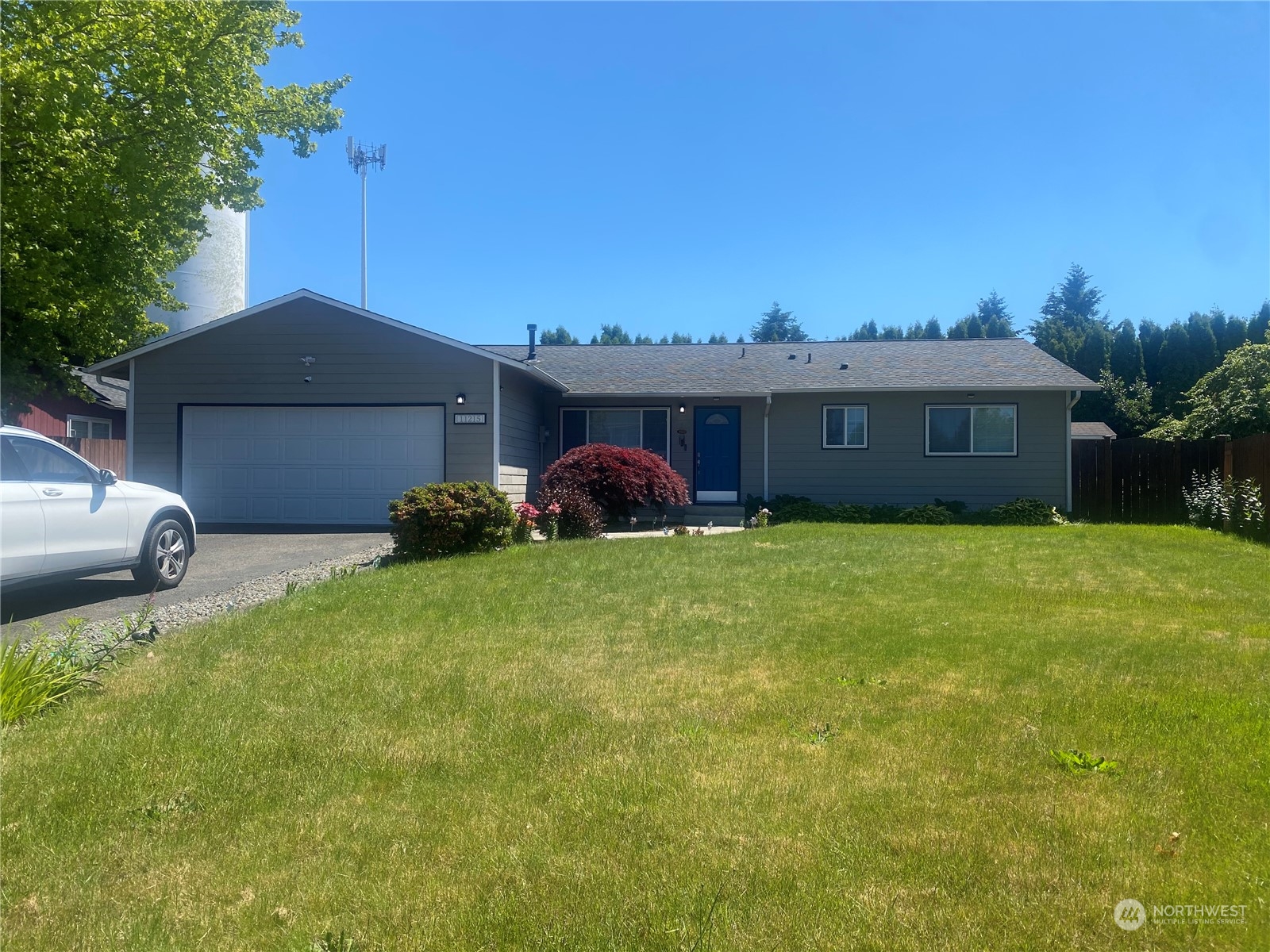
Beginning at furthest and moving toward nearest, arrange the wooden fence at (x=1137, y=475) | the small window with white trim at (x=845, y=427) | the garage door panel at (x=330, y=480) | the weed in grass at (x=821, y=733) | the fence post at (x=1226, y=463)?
the small window with white trim at (x=845, y=427), the wooden fence at (x=1137, y=475), the garage door panel at (x=330, y=480), the fence post at (x=1226, y=463), the weed in grass at (x=821, y=733)

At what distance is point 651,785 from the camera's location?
11.9 feet

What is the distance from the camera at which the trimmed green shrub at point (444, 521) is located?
35.8 feet

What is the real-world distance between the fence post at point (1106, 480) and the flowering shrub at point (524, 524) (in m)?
11.7

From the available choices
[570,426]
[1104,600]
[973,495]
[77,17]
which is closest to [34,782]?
[1104,600]

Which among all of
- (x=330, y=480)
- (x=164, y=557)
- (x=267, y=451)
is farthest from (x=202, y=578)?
(x=267, y=451)

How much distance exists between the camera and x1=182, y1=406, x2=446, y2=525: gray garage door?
15.3m

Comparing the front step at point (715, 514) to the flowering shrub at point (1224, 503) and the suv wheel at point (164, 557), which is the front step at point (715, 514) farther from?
the suv wheel at point (164, 557)

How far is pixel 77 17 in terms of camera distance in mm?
11719

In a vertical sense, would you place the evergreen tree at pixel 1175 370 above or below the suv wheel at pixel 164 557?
above

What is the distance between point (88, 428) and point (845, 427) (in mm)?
A: 19089

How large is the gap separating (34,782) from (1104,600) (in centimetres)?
779

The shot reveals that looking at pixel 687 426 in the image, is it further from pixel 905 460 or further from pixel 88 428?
pixel 88 428

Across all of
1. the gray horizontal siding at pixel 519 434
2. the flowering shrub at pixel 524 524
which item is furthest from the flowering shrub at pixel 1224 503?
the gray horizontal siding at pixel 519 434

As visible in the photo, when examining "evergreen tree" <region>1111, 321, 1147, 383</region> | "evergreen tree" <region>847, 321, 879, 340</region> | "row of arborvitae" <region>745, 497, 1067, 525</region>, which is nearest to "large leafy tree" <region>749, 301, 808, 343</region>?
"evergreen tree" <region>847, 321, 879, 340</region>
